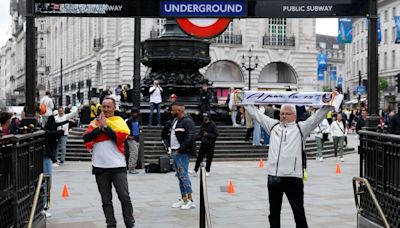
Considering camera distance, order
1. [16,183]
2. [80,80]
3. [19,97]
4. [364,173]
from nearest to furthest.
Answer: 1. [16,183]
2. [364,173]
3. [80,80]
4. [19,97]

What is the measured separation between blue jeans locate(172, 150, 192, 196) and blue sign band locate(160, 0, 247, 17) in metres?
3.10

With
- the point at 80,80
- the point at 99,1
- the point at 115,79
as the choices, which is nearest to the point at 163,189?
the point at 99,1

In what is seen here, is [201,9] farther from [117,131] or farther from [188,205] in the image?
[188,205]

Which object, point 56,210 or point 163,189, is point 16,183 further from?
point 163,189

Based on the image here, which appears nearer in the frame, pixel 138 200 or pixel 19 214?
pixel 19 214

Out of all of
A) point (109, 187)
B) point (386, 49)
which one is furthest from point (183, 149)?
point (386, 49)

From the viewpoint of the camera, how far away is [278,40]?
199 ft

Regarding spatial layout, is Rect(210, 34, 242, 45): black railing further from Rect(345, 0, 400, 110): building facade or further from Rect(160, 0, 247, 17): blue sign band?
Rect(160, 0, 247, 17): blue sign band

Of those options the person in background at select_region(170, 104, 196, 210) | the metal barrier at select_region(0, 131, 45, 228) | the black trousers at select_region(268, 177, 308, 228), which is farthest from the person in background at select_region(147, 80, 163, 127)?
the black trousers at select_region(268, 177, 308, 228)

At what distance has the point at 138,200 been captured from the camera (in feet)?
38.0

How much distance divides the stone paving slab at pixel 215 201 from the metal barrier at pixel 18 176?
1568 mm

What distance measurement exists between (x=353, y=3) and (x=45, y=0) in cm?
414

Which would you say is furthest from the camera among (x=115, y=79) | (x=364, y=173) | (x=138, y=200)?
(x=115, y=79)

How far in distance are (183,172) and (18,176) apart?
13.3ft
